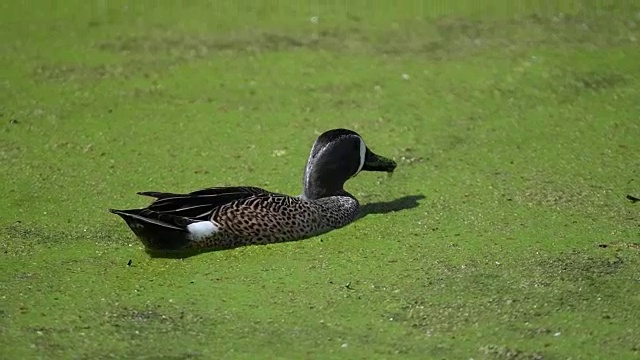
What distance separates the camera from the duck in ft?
16.3

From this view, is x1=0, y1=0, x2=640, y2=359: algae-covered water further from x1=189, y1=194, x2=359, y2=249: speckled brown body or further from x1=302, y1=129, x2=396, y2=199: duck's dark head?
x1=302, y1=129, x2=396, y2=199: duck's dark head

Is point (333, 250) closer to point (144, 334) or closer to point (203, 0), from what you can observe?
point (144, 334)

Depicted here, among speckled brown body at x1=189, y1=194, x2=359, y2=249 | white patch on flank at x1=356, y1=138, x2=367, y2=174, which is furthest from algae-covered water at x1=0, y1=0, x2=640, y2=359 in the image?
white patch on flank at x1=356, y1=138, x2=367, y2=174

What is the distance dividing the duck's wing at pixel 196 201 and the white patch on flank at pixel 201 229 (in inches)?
1.2

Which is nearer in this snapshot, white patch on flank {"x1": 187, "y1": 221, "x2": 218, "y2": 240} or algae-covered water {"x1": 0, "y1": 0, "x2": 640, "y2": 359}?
algae-covered water {"x1": 0, "y1": 0, "x2": 640, "y2": 359}

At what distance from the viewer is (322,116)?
22.0ft

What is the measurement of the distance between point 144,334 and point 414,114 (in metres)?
2.87

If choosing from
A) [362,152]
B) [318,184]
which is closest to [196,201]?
[318,184]

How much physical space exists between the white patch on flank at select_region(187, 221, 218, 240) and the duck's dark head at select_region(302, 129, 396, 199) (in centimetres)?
60

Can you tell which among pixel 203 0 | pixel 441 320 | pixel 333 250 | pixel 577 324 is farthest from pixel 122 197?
pixel 203 0

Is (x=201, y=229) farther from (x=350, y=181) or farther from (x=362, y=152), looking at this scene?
(x=350, y=181)

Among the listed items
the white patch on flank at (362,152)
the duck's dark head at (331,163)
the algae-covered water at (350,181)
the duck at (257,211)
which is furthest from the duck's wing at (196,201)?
the white patch on flank at (362,152)

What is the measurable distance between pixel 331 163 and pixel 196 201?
2.25 feet

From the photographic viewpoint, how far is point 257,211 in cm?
511
